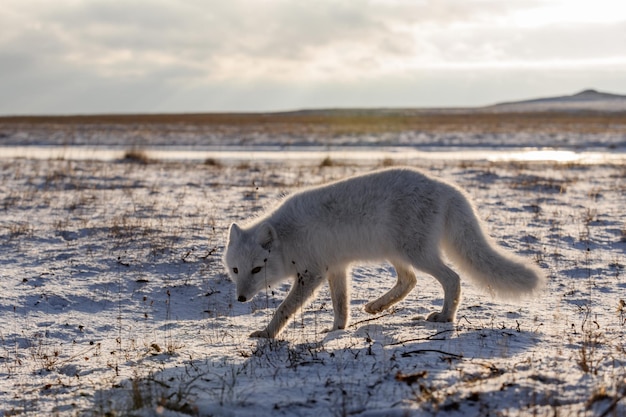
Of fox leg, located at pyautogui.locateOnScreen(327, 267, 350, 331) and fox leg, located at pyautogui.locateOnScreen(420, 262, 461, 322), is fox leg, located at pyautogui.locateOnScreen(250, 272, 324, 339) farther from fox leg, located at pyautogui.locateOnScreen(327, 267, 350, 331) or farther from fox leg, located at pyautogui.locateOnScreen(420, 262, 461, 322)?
fox leg, located at pyautogui.locateOnScreen(420, 262, 461, 322)

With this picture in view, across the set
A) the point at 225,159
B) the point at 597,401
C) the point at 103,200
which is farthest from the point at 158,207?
the point at 225,159

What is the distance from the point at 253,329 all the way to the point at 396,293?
1.43 meters

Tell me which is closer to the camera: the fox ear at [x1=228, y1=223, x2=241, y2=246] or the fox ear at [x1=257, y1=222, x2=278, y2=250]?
the fox ear at [x1=257, y1=222, x2=278, y2=250]

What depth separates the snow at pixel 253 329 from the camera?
157 inches

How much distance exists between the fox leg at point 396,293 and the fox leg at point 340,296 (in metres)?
0.44

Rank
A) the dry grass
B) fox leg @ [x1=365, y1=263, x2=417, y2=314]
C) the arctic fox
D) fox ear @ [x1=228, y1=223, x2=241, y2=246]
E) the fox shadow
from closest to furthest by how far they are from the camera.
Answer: the fox shadow, the arctic fox, fox ear @ [x1=228, y1=223, x2=241, y2=246], fox leg @ [x1=365, y1=263, x2=417, y2=314], the dry grass

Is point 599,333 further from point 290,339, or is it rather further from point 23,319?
point 23,319

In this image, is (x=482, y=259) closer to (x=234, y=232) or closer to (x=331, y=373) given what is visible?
(x=331, y=373)

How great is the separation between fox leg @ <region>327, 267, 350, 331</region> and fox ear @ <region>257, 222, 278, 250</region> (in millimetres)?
647

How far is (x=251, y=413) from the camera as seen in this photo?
3842 mm

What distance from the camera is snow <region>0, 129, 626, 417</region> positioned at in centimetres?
399

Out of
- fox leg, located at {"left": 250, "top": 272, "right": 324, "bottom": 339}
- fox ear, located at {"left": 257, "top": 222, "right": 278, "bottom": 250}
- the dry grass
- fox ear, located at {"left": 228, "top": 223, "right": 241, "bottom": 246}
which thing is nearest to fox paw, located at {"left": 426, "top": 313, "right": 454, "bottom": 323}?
fox leg, located at {"left": 250, "top": 272, "right": 324, "bottom": 339}

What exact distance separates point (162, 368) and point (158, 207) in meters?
6.99

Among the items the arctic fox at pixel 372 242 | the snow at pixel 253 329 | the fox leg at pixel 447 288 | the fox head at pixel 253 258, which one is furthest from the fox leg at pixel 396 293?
the fox head at pixel 253 258
